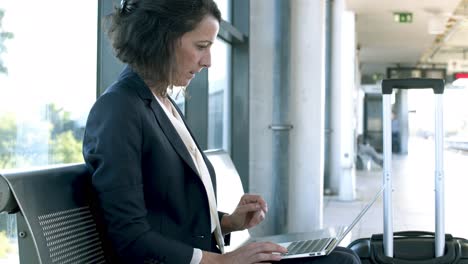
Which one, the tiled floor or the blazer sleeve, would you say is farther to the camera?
the tiled floor

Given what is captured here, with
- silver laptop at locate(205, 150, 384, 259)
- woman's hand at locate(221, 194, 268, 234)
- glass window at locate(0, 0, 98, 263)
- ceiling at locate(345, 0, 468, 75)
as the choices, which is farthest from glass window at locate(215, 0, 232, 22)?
ceiling at locate(345, 0, 468, 75)

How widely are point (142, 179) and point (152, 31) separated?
35cm

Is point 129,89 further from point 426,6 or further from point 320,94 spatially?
point 426,6

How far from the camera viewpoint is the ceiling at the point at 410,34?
31.8ft

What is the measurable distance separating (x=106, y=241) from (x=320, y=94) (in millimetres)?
3161

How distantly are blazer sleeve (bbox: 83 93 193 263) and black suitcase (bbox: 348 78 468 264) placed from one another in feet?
4.07

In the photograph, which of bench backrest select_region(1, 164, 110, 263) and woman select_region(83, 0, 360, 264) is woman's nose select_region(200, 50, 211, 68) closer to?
woman select_region(83, 0, 360, 264)

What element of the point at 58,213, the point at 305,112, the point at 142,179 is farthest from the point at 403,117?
the point at 58,213

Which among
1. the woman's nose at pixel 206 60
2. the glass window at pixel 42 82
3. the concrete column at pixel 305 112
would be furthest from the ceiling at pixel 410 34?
the woman's nose at pixel 206 60

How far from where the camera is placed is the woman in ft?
4.05

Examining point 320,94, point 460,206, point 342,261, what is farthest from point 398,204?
point 342,261

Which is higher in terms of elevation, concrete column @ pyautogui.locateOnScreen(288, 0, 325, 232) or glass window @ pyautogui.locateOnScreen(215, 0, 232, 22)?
glass window @ pyautogui.locateOnScreen(215, 0, 232, 22)

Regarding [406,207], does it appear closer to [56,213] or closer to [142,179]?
[142,179]

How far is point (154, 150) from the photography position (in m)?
1.33
